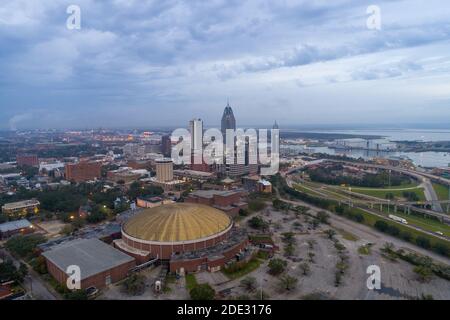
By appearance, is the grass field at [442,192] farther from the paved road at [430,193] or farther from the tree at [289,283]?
the tree at [289,283]

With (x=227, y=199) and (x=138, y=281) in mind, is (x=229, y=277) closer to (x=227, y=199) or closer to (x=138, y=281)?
(x=138, y=281)

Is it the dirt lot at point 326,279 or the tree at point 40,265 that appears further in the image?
the tree at point 40,265

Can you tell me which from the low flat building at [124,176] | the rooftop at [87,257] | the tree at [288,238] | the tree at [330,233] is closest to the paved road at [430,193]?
the tree at [330,233]

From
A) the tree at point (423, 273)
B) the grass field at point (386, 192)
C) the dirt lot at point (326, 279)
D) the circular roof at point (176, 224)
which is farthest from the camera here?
the grass field at point (386, 192)

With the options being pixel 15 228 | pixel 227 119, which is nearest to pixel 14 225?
pixel 15 228

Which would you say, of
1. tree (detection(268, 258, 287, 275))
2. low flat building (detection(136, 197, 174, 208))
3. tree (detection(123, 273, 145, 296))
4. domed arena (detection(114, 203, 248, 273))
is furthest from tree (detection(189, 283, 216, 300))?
low flat building (detection(136, 197, 174, 208))

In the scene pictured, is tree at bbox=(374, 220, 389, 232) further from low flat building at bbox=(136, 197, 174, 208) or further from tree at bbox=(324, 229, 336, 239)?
low flat building at bbox=(136, 197, 174, 208)

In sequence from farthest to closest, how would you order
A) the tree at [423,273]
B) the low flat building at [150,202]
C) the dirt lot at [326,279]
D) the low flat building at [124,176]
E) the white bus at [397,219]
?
the low flat building at [124,176]
the low flat building at [150,202]
the white bus at [397,219]
the tree at [423,273]
the dirt lot at [326,279]
